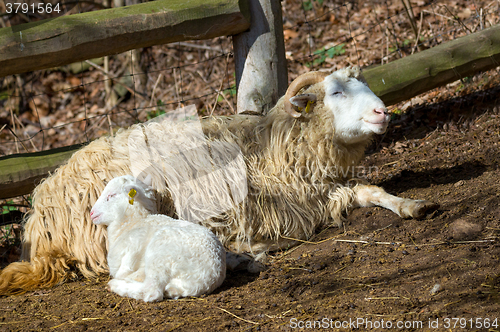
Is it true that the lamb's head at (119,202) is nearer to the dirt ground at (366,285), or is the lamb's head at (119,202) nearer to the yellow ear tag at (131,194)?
the yellow ear tag at (131,194)

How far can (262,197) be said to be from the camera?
12.1 feet

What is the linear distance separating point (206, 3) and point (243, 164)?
147 cm

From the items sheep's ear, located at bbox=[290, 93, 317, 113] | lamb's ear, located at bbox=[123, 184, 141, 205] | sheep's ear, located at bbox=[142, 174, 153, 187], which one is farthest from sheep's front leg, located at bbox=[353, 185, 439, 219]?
lamb's ear, located at bbox=[123, 184, 141, 205]

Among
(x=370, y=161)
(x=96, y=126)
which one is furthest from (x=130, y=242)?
(x=96, y=126)

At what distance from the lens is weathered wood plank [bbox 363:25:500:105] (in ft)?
15.9

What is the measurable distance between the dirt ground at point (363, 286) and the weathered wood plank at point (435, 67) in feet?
3.63

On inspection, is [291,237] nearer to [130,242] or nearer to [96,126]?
[130,242]

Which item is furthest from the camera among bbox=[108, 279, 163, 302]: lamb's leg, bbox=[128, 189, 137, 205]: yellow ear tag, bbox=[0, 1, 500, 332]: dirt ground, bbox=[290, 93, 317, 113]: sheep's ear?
bbox=[290, 93, 317, 113]: sheep's ear

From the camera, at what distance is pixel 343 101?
12.2 ft

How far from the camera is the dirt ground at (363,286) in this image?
2.40m

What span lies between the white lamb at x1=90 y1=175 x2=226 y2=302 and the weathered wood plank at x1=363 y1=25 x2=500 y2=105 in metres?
2.72

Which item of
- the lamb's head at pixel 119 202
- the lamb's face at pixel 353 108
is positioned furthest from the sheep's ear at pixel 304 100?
the lamb's head at pixel 119 202

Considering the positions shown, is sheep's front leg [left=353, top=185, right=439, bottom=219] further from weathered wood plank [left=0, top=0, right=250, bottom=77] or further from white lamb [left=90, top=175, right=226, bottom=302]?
weathered wood plank [left=0, top=0, right=250, bottom=77]

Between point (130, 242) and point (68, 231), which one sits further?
point (68, 231)
